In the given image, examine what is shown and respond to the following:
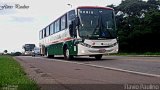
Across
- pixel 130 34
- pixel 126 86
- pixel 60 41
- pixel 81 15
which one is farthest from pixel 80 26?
pixel 130 34

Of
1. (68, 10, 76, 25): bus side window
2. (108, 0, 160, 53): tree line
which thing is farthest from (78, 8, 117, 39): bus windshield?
(108, 0, 160, 53): tree line

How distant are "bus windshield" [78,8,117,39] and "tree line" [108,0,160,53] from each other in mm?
32382

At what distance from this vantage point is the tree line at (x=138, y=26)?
56203mm

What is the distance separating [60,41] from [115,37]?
5.60 m

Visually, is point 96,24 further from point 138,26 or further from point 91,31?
point 138,26

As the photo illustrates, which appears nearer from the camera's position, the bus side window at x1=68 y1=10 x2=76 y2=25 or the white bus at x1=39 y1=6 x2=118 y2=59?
the white bus at x1=39 y1=6 x2=118 y2=59

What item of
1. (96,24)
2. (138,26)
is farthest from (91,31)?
(138,26)

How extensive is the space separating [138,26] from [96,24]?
1388 inches

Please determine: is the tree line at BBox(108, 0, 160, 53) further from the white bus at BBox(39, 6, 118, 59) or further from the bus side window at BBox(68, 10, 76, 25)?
the white bus at BBox(39, 6, 118, 59)

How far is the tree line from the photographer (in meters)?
56.2

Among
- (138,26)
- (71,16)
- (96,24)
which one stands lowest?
(96,24)

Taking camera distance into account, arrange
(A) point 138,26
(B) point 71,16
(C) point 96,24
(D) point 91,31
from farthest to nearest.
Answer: (A) point 138,26, (B) point 71,16, (C) point 96,24, (D) point 91,31

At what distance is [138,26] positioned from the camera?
5794cm

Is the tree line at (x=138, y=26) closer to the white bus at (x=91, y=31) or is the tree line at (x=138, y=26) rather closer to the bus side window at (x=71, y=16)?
the bus side window at (x=71, y=16)
